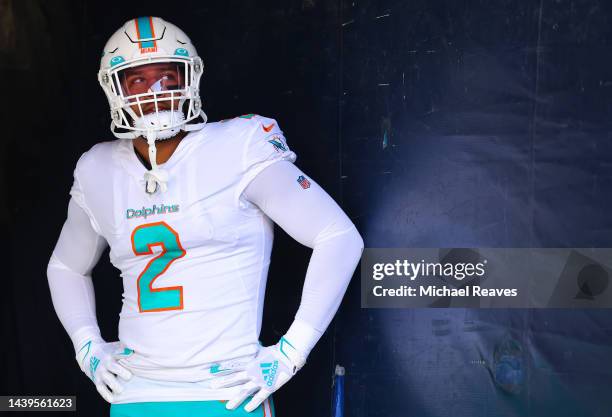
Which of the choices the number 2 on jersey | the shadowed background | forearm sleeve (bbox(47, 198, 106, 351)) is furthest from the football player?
the shadowed background

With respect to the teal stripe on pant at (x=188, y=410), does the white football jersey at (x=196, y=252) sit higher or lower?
higher

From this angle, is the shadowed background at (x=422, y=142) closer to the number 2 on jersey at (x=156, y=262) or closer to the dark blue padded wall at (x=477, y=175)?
the dark blue padded wall at (x=477, y=175)

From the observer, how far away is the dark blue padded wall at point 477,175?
260cm

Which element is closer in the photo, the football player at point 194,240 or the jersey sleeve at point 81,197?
the football player at point 194,240

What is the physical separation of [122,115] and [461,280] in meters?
1.09

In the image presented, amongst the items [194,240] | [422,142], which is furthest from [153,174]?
[422,142]

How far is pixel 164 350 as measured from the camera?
7.21 ft

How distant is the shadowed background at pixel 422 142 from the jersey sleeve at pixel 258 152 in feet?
1.51

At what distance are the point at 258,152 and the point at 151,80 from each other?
13.2 inches

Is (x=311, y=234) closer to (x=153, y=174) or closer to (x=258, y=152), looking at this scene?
(x=258, y=152)

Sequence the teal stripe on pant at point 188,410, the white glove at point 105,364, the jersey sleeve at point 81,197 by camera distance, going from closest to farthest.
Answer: the teal stripe on pant at point 188,410 → the white glove at point 105,364 → the jersey sleeve at point 81,197

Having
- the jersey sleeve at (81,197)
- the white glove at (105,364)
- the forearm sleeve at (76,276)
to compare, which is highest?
the jersey sleeve at (81,197)

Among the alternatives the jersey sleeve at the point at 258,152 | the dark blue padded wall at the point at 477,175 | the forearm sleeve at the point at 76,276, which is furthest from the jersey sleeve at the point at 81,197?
the dark blue padded wall at the point at 477,175

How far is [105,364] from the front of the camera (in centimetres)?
232
